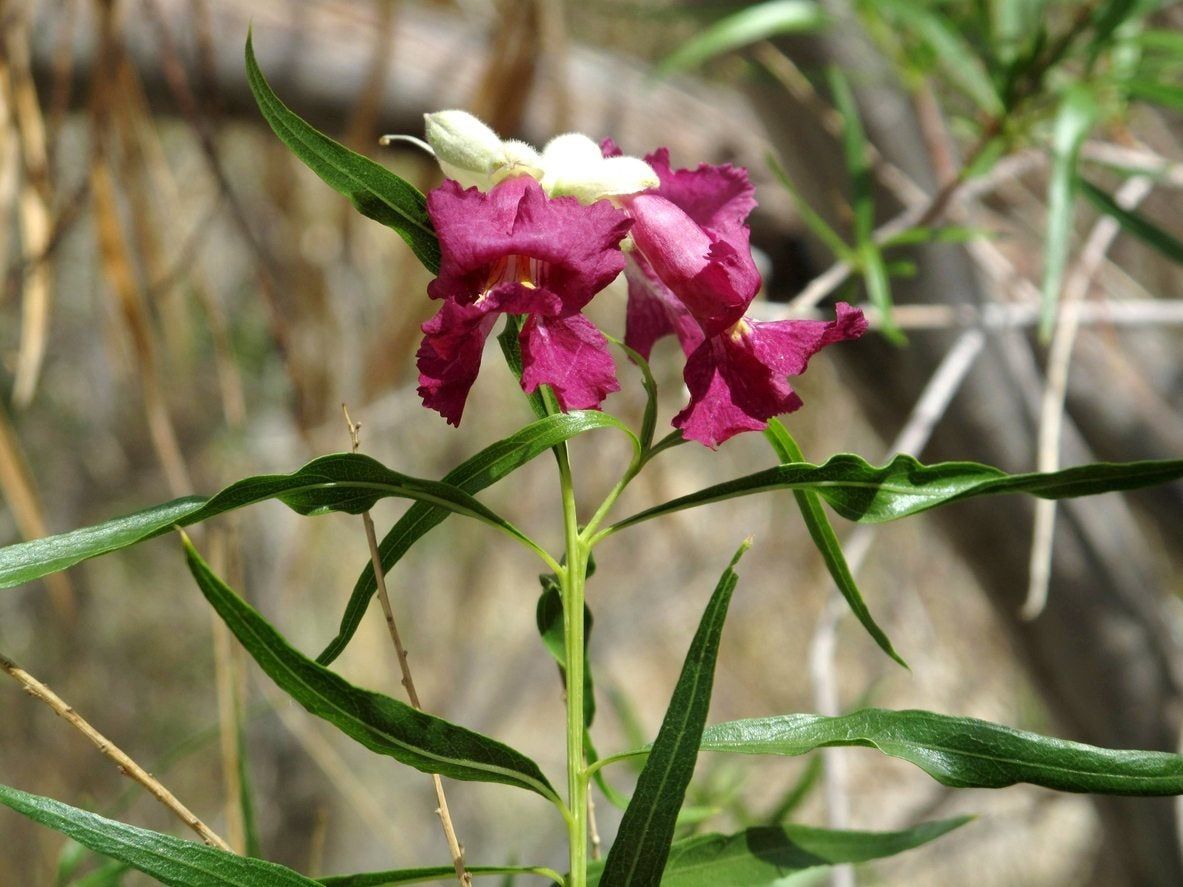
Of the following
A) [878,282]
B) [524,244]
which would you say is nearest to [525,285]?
[524,244]

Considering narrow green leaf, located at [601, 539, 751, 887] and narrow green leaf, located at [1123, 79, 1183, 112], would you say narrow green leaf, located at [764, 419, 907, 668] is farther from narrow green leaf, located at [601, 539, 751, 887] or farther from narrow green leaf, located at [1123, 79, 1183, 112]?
narrow green leaf, located at [1123, 79, 1183, 112]

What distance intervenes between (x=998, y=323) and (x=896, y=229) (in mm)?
148

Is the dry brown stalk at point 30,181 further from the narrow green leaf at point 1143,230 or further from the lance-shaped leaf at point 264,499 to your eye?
the narrow green leaf at point 1143,230

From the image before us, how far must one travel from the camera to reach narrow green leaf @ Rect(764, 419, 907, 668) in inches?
14.4

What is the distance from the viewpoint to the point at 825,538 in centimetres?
38

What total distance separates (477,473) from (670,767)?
0.11 m

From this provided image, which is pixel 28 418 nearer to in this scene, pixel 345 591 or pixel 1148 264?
pixel 345 591

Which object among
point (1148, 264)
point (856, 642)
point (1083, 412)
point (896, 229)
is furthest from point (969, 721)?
point (856, 642)

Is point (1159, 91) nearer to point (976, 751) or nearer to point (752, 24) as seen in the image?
point (752, 24)

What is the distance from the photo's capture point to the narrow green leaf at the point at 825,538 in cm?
36

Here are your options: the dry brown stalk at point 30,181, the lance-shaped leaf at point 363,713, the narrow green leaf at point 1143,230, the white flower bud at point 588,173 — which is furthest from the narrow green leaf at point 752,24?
the lance-shaped leaf at point 363,713

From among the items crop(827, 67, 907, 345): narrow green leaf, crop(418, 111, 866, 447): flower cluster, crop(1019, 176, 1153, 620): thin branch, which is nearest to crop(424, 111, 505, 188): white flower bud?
crop(418, 111, 866, 447): flower cluster

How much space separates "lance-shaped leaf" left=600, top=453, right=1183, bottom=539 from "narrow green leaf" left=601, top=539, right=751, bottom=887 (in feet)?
0.11

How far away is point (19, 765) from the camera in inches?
92.0
